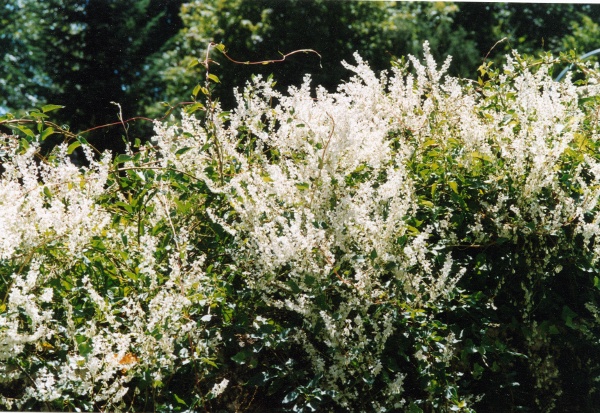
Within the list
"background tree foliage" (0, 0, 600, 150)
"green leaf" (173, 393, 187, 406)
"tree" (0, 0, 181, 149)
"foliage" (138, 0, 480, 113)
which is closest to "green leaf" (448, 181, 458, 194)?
"green leaf" (173, 393, 187, 406)

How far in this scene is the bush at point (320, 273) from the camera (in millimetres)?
2029

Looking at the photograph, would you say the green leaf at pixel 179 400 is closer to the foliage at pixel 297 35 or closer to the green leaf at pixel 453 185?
the green leaf at pixel 453 185

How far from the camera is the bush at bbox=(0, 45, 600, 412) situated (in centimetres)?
203

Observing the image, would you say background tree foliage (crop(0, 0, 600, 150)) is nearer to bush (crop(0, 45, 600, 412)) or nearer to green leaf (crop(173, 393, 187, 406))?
bush (crop(0, 45, 600, 412))

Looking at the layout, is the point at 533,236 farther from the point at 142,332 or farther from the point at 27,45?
the point at 27,45

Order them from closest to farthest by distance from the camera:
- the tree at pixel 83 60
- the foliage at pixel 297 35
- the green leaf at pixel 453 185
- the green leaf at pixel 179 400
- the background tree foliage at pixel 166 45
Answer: the green leaf at pixel 179 400, the green leaf at pixel 453 185, the foliage at pixel 297 35, the background tree foliage at pixel 166 45, the tree at pixel 83 60

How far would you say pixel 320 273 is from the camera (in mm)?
2064

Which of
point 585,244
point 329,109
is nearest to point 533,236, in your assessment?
point 585,244

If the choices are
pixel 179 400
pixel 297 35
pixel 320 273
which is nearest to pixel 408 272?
pixel 320 273

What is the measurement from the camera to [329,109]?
8.00ft

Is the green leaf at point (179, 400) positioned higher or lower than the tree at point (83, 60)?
higher

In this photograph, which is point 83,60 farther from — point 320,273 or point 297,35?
point 320,273

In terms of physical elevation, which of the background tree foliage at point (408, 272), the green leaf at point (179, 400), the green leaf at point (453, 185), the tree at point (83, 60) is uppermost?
the green leaf at point (453, 185)

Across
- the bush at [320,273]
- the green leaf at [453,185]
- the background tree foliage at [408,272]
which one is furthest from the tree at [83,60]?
the green leaf at [453,185]
